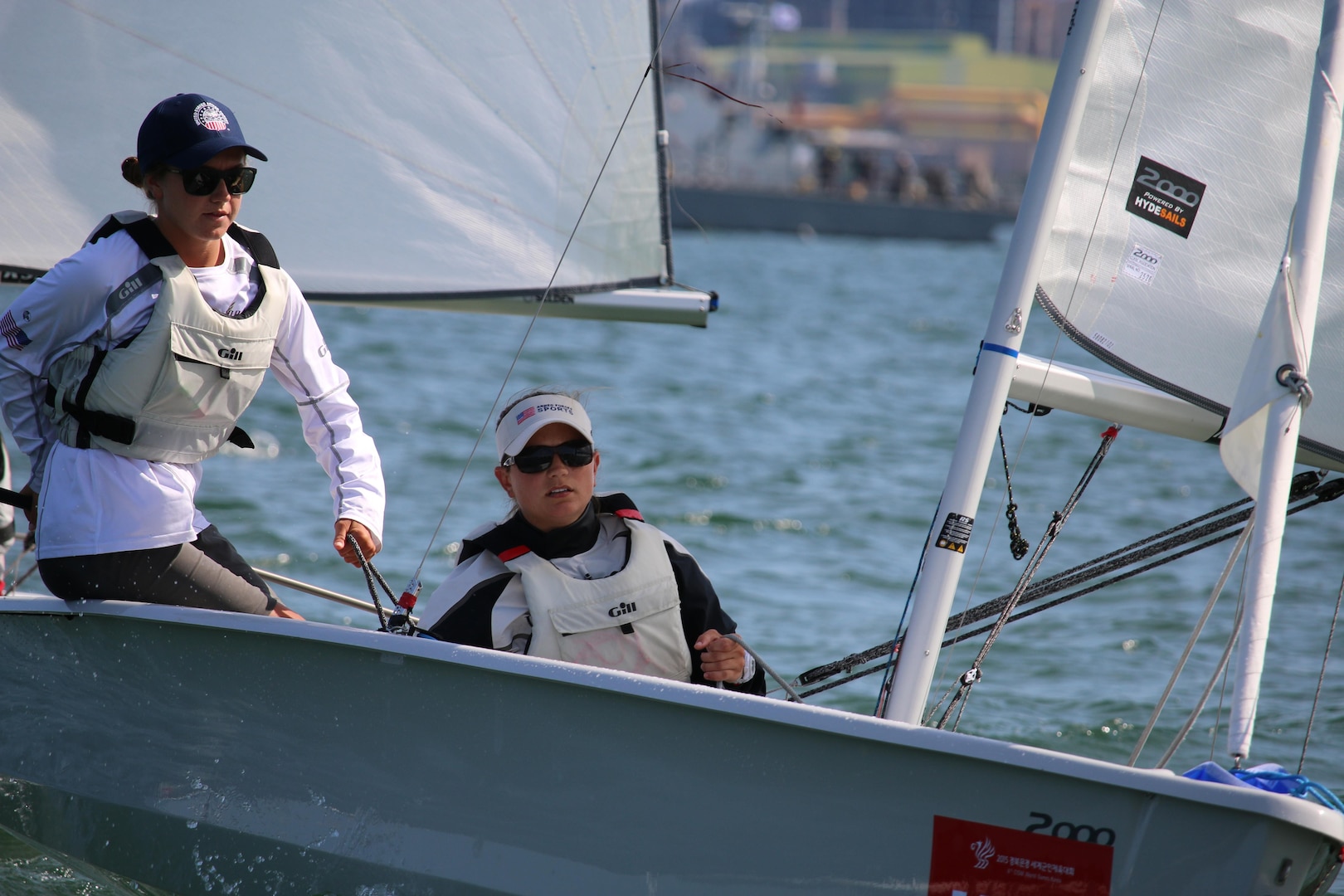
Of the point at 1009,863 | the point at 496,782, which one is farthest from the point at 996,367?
the point at 496,782

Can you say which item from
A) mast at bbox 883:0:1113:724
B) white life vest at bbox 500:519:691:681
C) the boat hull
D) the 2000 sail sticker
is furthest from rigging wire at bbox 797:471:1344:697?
the boat hull

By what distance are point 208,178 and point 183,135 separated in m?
0.07

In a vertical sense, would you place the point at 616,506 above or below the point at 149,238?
below

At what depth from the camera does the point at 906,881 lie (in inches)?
67.7

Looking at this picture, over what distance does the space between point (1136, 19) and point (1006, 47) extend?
324 ft

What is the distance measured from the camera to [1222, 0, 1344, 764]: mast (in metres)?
1.75

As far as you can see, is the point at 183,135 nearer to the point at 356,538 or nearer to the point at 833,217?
the point at 356,538

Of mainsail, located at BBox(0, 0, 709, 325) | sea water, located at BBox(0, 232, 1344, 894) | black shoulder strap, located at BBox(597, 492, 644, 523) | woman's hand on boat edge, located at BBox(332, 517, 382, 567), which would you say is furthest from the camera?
sea water, located at BBox(0, 232, 1344, 894)

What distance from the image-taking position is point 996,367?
7.00 ft

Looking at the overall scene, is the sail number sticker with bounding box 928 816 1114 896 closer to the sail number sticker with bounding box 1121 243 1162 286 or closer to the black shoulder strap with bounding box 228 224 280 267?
the sail number sticker with bounding box 1121 243 1162 286

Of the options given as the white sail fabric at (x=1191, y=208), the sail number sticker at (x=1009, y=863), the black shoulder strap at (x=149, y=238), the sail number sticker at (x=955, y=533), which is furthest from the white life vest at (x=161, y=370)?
the white sail fabric at (x=1191, y=208)

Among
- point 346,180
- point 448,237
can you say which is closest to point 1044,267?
point 448,237

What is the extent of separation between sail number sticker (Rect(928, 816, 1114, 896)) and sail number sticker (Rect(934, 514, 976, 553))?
1.71ft

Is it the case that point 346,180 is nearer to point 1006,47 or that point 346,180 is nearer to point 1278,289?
point 1278,289
